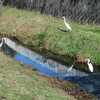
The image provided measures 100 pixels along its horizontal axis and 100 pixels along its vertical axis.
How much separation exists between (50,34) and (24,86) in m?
15.9

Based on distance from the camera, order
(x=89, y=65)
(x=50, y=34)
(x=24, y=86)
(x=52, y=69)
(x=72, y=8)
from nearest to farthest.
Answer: (x=24, y=86) → (x=52, y=69) → (x=89, y=65) → (x=50, y=34) → (x=72, y=8)

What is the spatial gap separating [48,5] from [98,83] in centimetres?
2137

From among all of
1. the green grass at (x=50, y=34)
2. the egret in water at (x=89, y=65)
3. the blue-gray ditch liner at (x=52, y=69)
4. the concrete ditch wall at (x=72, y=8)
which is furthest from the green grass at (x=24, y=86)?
the concrete ditch wall at (x=72, y=8)

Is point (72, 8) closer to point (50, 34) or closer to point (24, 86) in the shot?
point (50, 34)

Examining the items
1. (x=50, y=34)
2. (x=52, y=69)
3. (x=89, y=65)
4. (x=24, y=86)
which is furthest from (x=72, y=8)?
(x=24, y=86)

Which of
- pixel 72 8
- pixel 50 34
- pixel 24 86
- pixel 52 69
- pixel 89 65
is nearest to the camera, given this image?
pixel 24 86

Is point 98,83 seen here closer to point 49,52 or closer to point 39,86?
point 39,86

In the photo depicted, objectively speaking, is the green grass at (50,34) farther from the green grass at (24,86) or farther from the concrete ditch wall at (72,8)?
the green grass at (24,86)

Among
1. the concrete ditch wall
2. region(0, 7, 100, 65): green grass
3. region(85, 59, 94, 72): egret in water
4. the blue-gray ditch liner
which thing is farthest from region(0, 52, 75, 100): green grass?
the concrete ditch wall

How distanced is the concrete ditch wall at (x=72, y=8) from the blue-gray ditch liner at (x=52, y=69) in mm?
8855

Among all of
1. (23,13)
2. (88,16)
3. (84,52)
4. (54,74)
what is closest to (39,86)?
(54,74)

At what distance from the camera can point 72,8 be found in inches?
1735

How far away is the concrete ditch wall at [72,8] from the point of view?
4209cm

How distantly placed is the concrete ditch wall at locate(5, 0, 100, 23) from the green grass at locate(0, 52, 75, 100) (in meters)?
17.1
